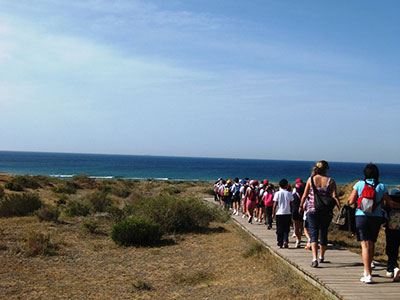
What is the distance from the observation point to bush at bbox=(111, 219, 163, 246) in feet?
38.2

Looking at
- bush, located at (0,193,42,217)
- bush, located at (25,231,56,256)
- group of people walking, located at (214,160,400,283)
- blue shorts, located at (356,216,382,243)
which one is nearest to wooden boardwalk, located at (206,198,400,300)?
group of people walking, located at (214,160,400,283)

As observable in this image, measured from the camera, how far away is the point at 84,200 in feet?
72.8

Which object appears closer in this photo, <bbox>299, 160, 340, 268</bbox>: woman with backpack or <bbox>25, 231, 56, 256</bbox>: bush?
<bbox>299, 160, 340, 268</bbox>: woman with backpack

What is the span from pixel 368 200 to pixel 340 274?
1640 mm

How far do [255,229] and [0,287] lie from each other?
7.48 metres

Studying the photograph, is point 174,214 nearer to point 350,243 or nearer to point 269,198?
point 269,198

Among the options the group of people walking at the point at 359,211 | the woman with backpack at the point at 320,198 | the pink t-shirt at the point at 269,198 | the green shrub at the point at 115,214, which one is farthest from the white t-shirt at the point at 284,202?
the green shrub at the point at 115,214

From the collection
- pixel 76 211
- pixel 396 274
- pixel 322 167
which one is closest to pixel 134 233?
pixel 76 211

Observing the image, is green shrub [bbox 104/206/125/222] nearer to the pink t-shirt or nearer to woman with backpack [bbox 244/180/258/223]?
woman with backpack [bbox 244/180/258/223]

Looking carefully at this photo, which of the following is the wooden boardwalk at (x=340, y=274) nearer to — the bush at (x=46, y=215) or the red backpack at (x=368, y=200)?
the red backpack at (x=368, y=200)

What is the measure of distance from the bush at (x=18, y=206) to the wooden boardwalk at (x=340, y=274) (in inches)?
453

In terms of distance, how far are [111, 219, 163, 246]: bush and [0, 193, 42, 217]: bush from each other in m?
6.91

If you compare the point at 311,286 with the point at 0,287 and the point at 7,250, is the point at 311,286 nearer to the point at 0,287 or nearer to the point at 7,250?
the point at 0,287

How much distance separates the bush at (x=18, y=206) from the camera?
637 inches
